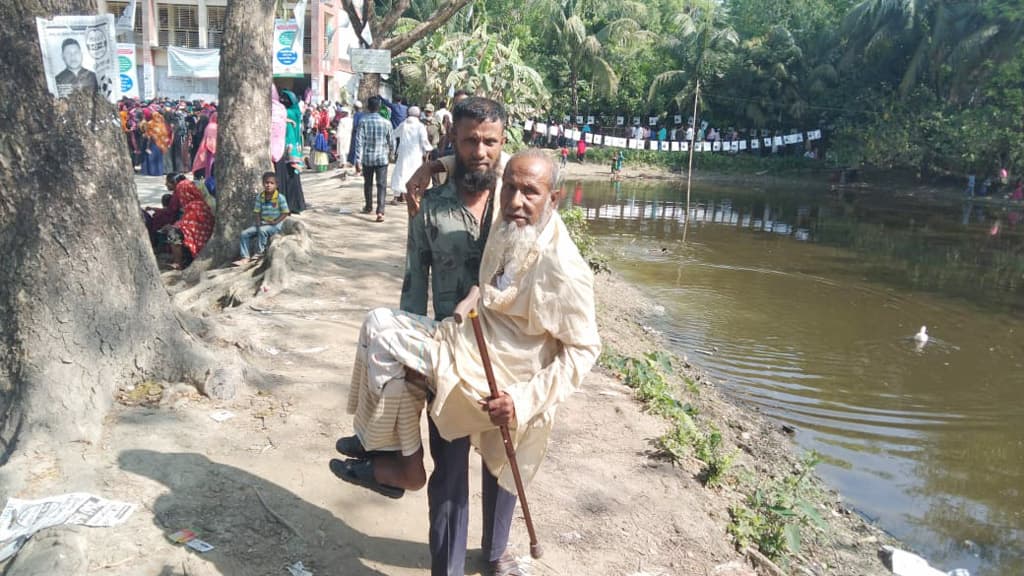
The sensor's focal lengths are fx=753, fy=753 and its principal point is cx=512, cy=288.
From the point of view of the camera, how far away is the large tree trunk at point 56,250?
3.36 metres

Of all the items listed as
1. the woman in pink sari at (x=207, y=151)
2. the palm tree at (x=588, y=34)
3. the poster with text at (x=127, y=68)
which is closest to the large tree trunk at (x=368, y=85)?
the woman in pink sari at (x=207, y=151)

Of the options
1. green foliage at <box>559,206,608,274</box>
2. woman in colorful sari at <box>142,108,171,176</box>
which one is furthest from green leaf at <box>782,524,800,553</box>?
woman in colorful sari at <box>142,108,171,176</box>

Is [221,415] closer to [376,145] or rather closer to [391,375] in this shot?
[391,375]

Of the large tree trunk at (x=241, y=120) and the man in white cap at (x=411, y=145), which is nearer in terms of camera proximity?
the large tree trunk at (x=241, y=120)

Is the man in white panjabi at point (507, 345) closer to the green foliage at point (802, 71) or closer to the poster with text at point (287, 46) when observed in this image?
the poster with text at point (287, 46)

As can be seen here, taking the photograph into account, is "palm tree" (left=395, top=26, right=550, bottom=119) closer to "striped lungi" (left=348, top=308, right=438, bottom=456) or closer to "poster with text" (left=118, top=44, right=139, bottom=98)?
"poster with text" (left=118, top=44, right=139, bottom=98)

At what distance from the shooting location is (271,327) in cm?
562

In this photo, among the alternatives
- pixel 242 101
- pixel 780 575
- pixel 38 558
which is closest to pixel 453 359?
pixel 38 558

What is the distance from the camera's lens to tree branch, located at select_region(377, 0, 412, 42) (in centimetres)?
1157

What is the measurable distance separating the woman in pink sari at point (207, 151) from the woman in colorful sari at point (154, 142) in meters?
6.38

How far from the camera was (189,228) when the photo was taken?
8125 mm

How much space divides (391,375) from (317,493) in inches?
51.5

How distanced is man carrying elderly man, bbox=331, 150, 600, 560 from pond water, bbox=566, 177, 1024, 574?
13.4 feet

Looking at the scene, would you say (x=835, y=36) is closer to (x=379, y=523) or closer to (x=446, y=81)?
(x=446, y=81)
